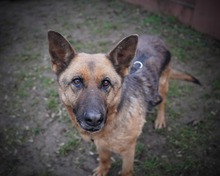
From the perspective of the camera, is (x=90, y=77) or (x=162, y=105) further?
(x=162, y=105)

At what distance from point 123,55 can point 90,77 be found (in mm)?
547

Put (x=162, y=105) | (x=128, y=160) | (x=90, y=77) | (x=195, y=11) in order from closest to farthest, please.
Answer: (x=90, y=77)
(x=128, y=160)
(x=162, y=105)
(x=195, y=11)

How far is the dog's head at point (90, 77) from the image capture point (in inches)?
118

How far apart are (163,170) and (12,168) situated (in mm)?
2573

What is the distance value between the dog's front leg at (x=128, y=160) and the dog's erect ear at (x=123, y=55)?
1.13 m

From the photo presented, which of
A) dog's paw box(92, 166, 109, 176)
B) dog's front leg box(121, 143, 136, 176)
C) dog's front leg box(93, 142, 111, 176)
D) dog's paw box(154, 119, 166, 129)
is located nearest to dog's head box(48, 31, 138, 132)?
dog's front leg box(121, 143, 136, 176)

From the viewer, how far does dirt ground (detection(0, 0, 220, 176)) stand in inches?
178

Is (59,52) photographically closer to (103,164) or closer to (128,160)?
(128,160)

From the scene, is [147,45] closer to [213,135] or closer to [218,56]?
[213,135]

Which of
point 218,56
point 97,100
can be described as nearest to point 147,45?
point 97,100

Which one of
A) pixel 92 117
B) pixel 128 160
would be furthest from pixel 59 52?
pixel 128 160

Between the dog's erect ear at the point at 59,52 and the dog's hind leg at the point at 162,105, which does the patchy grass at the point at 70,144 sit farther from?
the dog's erect ear at the point at 59,52

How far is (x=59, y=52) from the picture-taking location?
330 cm

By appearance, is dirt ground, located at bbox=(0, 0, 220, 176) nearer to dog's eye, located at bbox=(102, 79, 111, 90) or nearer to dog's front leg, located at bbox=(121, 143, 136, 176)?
dog's front leg, located at bbox=(121, 143, 136, 176)
